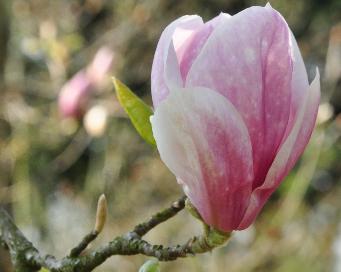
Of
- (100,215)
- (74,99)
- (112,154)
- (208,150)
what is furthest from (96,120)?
(208,150)

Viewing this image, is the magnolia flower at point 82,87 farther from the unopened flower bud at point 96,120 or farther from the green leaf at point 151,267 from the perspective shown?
the green leaf at point 151,267

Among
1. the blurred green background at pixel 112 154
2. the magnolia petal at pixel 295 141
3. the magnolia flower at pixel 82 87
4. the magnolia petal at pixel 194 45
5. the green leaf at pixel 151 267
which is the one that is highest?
the magnolia petal at pixel 194 45

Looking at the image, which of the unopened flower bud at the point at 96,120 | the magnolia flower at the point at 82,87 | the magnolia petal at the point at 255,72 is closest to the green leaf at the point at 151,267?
the magnolia petal at the point at 255,72

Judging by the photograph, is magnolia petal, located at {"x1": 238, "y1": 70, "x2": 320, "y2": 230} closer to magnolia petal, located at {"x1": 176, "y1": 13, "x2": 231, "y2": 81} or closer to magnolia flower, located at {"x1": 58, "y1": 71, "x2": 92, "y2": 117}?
magnolia petal, located at {"x1": 176, "y1": 13, "x2": 231, "y2": 81}

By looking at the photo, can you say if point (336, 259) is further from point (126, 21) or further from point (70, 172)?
point (70, 172)

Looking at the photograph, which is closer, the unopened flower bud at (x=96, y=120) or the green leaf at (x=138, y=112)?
the green leaf at (x=138, y=112)

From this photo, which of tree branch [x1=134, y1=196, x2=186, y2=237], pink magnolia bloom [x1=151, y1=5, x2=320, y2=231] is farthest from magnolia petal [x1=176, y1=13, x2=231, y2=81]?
tree branch [x1=134, y1=196, x2=186, y2=237]

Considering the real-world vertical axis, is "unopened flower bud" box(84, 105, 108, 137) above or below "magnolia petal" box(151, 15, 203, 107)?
below

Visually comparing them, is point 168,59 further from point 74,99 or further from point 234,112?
point 74,99
